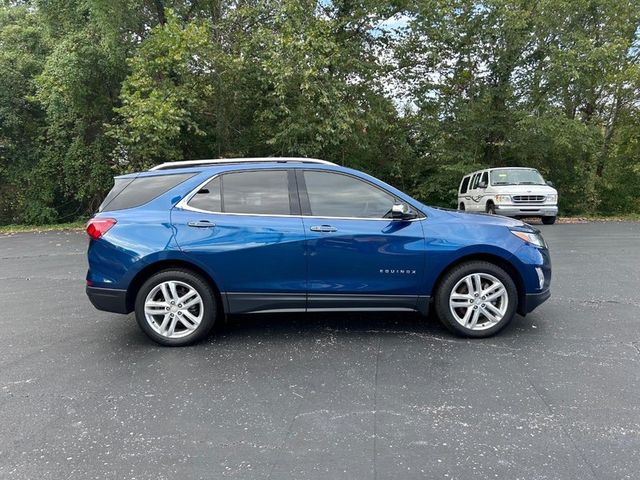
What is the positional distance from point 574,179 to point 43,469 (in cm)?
2249

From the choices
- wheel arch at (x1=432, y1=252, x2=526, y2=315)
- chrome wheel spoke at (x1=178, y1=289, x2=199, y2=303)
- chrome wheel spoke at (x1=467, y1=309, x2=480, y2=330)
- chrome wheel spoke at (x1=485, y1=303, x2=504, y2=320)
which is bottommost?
chrome wheel spoke at (x1=467, y1=309, x2=480, y2=330)

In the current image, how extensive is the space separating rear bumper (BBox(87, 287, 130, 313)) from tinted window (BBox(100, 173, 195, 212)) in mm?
779

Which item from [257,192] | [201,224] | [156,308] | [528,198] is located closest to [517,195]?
[528,198]

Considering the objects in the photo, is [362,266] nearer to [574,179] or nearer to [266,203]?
[266,203]

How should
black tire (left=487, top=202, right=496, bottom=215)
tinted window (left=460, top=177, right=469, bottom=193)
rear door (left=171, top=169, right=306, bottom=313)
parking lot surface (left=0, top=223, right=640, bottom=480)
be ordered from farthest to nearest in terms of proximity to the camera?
tinted window (left=460, top=177, right=469, bottom=193)
black tire (left=487, top=202, right=496, bottom=215)
rear door (left=171, top=169, right=306, bottom=313)
parking lot surface (left=0, top=223, right=640, bottom=480)

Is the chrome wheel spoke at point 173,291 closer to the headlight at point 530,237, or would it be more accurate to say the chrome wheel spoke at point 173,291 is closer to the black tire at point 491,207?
the headlight at point 530,237

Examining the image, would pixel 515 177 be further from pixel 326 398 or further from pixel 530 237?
pixel 326 398

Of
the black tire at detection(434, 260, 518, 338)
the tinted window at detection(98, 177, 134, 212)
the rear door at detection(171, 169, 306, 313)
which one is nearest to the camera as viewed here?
the rear door at detection(171, 169, 306, 313)

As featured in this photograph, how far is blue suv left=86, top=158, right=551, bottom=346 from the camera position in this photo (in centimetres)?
446

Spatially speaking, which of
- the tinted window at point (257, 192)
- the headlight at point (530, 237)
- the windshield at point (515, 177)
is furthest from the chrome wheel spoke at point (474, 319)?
the windshield at point (515, 177)

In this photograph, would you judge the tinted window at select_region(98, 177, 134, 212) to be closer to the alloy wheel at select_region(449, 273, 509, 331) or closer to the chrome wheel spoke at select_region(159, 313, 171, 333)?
the chrome wheel spoke at select_region(159, 313, 171, 333)

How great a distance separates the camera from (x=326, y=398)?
138 inches

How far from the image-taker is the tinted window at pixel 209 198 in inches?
181

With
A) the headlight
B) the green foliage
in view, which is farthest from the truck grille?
the headlight
